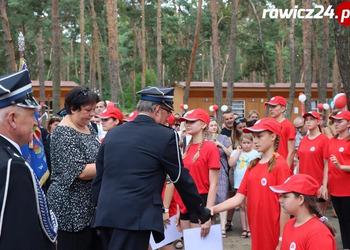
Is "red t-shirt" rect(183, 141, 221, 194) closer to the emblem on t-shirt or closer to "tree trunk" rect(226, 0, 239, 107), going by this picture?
the emblem on t-shirt

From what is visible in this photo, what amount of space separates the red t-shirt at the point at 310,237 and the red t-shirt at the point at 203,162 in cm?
201

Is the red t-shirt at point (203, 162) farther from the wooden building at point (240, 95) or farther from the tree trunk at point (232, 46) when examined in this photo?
the wooden building at point (240, 95)

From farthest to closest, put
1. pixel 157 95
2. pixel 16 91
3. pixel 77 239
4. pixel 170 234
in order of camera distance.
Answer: pixel 170 234 < pixel 77 239 < pixel 157 95 < pixel 16 91

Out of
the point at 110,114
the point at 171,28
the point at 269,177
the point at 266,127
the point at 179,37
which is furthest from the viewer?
the point at 179,37

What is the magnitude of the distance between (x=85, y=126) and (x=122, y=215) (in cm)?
110

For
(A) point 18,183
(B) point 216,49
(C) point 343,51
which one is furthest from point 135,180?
(B) point 216,49

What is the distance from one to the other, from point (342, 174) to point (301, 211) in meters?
3.43

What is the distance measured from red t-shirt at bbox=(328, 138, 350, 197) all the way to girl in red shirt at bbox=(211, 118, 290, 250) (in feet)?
9.00

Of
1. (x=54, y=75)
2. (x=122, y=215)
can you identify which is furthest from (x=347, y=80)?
(x=54, y=75)

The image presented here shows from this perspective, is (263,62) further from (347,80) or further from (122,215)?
(122,215)

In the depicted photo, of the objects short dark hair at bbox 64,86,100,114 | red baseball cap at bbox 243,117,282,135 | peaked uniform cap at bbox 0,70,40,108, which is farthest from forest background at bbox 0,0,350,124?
peaked uniform cap at bbox 0,70,40,108

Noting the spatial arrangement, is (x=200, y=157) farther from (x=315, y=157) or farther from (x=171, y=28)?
(x=171, y=28)

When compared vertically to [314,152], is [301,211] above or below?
above

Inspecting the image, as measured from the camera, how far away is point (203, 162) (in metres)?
6.14
